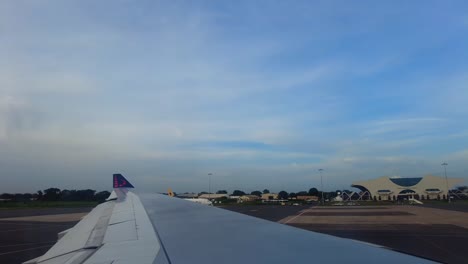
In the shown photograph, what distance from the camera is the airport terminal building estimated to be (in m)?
130

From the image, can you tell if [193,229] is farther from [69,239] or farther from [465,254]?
[465,254]

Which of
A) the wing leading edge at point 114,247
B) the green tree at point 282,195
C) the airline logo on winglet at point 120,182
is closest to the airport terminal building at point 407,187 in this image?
the green tree at point 282,195

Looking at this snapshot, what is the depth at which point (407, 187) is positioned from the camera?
440ft

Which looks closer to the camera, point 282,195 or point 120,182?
point 120,182

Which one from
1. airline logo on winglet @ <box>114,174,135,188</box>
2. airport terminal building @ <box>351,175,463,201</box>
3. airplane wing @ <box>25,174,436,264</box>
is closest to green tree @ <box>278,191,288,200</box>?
airport terminal building @ <box>351,175,463,201</box>

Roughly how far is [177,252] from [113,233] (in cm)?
196

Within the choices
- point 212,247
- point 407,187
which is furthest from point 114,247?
point 407,187

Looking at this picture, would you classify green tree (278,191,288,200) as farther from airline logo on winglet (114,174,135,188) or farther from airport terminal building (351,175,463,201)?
airline logo on winglet (114,174,135,188)

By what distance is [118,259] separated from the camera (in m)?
2.81

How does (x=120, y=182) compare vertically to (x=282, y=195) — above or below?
above

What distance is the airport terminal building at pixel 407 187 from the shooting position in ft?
426

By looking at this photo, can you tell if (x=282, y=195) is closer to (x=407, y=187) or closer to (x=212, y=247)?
(x=407, y=187)

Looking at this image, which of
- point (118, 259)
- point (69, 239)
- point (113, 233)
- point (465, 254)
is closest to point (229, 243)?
point (118, 259)

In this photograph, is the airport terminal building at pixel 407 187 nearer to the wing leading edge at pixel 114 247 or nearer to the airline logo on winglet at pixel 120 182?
the airline logo on winglet at pixel 120 182
